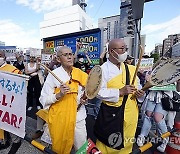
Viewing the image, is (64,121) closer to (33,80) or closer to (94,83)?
(94,83)

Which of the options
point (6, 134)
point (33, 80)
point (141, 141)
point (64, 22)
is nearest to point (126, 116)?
point (141, 141)

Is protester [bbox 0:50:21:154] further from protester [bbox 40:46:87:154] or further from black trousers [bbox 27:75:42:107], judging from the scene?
black trousers [bbox 27:75:42:107]

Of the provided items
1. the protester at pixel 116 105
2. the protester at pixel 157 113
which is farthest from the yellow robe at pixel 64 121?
the protester at pixel 157 113

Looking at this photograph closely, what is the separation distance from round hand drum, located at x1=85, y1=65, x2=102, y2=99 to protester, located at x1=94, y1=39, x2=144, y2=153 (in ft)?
0.46

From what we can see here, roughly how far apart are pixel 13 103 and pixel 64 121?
683mm

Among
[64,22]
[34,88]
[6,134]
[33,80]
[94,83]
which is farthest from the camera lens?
[64,22]

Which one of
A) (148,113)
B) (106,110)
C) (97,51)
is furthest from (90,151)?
(97,51)

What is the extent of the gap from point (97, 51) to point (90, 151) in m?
4.65

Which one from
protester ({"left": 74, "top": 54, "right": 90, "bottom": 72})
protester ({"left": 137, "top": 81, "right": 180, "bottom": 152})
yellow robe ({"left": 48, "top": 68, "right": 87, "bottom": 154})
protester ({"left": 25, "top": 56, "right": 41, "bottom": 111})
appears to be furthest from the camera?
protester ({"left": 25, "top": 56, "right": 41, "bottom": 111})

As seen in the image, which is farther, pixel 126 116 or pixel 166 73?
pixel 126 116

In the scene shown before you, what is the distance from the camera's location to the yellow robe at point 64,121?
202 cm

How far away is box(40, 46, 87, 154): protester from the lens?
202cm

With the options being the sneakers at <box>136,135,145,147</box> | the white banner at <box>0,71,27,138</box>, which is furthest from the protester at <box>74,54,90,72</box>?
the white banner at <box>0,71,27,138</box>

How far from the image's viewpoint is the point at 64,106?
204cm
